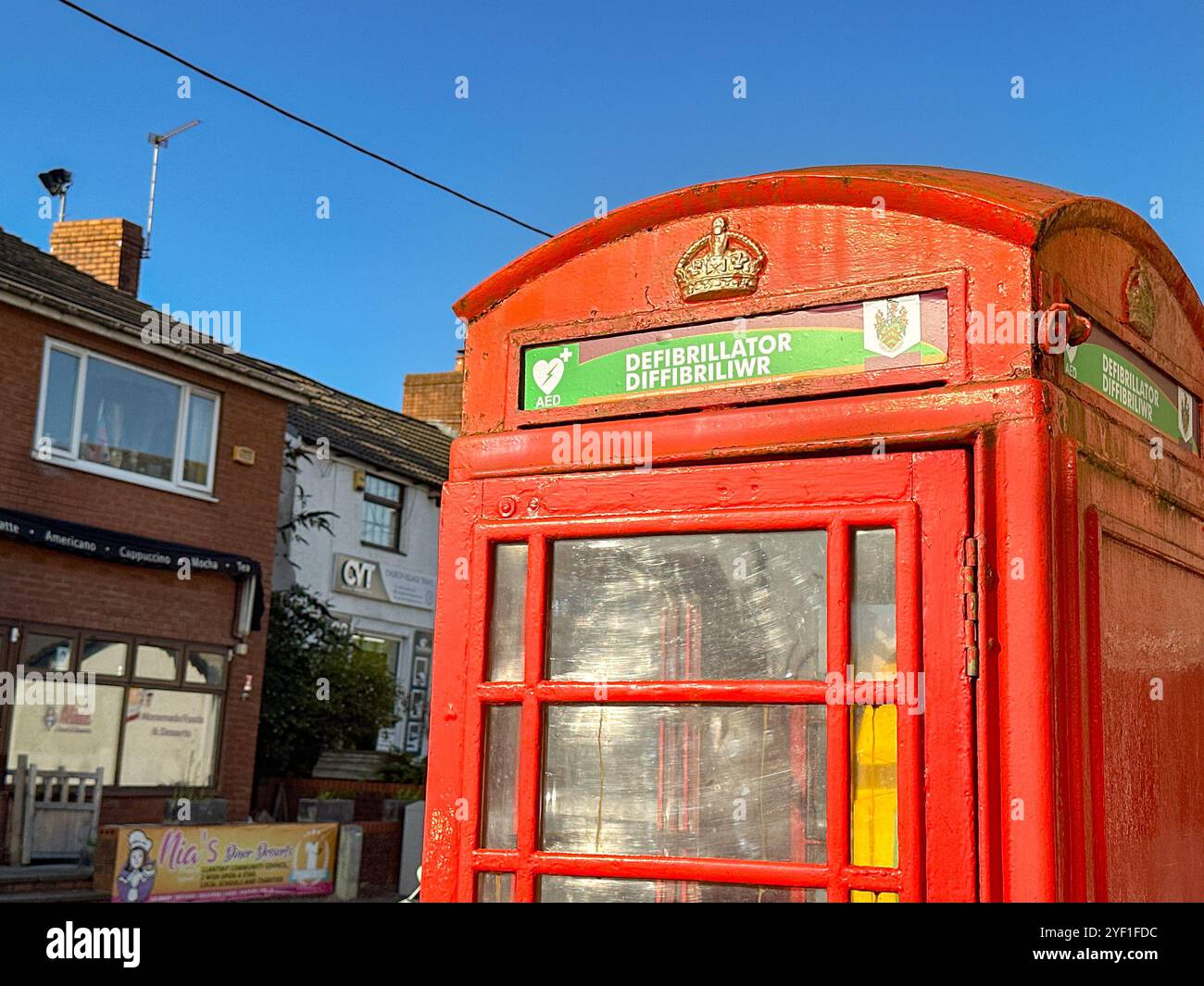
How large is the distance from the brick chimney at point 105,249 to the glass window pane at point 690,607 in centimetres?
2051

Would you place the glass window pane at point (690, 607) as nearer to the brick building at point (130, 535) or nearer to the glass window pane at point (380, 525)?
the brick building at point (130, 535)

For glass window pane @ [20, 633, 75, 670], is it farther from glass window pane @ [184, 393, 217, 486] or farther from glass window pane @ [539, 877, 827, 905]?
glass window pane @ [539, 877, 827, 905]

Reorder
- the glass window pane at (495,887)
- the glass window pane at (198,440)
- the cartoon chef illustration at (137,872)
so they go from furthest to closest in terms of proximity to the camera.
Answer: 1. the glass window pane at (198,440)
2. the cartoon chef illustration at (137,872)
3. the glass window pane at (495,887)

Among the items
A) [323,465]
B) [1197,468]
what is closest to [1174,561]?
[1197,468]

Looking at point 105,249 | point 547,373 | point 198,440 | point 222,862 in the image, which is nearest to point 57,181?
point 105,249

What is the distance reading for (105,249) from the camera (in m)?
22.6

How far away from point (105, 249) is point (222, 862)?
39.5 feet

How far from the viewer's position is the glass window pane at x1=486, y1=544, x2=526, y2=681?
367 cm

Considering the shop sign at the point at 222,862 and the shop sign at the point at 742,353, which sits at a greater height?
the shop sign at the point at 742,353

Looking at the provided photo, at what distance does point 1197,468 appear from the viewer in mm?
4047

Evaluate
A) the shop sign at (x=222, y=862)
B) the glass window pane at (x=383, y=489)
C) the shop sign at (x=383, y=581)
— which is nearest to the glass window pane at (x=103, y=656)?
the shop sign at (x=222, y=862)

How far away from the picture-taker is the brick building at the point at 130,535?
54.8 feet

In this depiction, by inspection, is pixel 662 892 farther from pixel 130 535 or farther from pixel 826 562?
pixel 130 535

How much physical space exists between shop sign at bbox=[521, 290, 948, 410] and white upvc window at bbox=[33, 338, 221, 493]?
1470 centimetres
